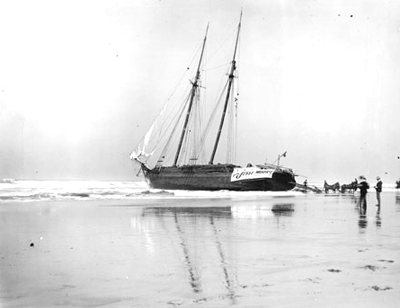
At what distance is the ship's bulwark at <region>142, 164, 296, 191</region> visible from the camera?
57625 millimetres

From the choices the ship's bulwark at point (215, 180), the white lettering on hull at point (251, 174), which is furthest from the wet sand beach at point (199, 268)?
the ship's bulwark at point (215, 180)

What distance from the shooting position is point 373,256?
765cm

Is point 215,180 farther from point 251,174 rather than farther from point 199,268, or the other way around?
point 199,268

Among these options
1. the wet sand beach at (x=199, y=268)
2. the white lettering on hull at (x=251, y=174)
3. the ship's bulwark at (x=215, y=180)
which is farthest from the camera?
the ship's bulwark at (x=215, y=180)

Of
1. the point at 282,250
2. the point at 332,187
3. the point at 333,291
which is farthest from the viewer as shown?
the point at 332,187

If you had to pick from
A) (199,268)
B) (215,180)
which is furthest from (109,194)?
(199,268)

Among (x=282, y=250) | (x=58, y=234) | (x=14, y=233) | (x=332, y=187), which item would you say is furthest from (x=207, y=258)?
(x=332, y=187)

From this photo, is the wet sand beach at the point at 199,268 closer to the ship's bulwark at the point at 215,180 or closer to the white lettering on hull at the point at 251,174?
the white lettering on hull at the point at 251,174

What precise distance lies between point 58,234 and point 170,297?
673 centimetres

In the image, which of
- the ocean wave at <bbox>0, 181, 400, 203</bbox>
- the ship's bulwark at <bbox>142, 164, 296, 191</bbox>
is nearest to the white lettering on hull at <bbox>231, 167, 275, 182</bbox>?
the ship's bulwark at <bbox>142, 164, 296, 191</bbox>

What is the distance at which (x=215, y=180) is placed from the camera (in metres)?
60.3

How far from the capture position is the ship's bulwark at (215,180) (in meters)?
57.6

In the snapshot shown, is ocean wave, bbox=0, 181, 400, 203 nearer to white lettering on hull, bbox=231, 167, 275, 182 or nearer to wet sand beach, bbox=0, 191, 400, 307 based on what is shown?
white lettering on hull, bbox=231, 167, 275, 182

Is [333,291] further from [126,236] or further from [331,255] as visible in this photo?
[126,236]
